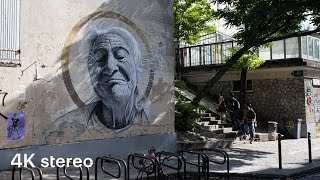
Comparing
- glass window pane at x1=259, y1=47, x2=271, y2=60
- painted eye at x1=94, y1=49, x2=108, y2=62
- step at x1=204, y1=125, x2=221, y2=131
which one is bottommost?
step at x1=204, y1=125, x2=221, y2=131

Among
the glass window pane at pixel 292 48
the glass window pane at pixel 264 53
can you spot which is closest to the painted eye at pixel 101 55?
the glass window pane at pixel 264 53

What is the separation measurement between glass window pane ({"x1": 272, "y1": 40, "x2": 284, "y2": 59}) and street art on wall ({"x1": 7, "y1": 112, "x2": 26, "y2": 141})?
562 inches

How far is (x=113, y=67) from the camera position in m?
12.2

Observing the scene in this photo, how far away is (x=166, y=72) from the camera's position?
14.0 m

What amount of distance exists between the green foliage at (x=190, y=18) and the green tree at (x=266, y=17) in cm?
386

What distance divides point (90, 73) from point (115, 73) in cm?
90

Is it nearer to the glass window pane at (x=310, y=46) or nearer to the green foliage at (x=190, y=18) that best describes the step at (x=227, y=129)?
the green foliage at (x=190, y=18)

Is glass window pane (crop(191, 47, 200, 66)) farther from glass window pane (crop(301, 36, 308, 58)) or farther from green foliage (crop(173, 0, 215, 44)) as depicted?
glass window pane (crop(301, 36, 308, 58))

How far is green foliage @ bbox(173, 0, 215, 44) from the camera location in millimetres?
19266

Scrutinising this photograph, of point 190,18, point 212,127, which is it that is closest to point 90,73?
point 212,127

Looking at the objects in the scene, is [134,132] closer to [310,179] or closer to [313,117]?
[310,179]

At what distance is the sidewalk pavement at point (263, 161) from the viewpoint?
396 inches

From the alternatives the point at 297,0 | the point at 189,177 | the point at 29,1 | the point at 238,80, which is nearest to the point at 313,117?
the point at 238,80

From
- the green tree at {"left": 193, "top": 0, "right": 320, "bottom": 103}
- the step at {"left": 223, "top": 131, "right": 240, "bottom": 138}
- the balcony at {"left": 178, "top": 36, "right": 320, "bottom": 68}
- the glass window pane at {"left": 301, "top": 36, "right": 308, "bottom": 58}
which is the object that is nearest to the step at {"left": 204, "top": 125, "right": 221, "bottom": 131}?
the step at {"left": 223, "top": 131, "right": 240, "bottom": 138}
